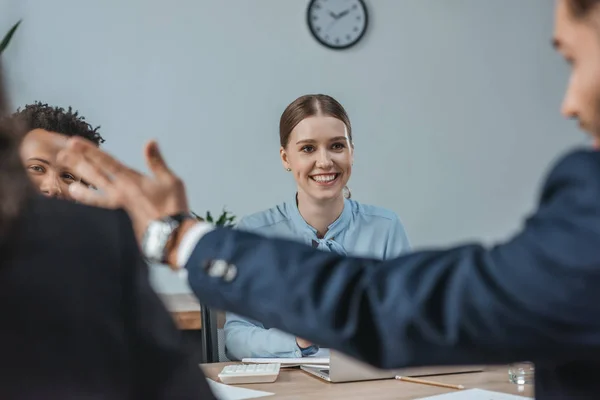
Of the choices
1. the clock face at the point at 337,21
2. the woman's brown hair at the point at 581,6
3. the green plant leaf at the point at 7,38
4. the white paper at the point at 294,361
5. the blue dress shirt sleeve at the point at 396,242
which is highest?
the clock face at the point at 337,21

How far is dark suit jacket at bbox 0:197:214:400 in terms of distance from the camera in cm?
55

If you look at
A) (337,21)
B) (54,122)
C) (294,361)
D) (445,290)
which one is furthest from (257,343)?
(337,21)

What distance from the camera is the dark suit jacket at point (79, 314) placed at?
546 millimetres

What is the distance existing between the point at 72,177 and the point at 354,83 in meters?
1.97

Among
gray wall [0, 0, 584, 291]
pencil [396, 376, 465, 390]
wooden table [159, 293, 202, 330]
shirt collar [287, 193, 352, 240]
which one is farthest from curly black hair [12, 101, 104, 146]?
pencil [396, 376, 465, 390]

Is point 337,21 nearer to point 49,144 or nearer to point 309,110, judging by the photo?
point 309,110

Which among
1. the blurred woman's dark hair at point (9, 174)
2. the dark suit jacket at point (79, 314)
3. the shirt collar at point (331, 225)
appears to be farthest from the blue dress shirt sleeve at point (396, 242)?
the blurred woman's dark hair at point (9, 174)

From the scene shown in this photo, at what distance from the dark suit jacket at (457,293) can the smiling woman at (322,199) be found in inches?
67.7

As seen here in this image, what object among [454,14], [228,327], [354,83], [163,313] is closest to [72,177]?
[228,327]

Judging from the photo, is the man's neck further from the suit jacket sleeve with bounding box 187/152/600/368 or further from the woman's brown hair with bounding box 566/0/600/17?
the woman's brown hair with bounding box 566/0/600/17

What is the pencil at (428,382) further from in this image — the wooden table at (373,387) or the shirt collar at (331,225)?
the shirt collar at (331,225)

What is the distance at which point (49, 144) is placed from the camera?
2219 millimetres

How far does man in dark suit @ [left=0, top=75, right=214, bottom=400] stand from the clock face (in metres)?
3.27

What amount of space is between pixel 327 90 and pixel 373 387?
243 centimetres
